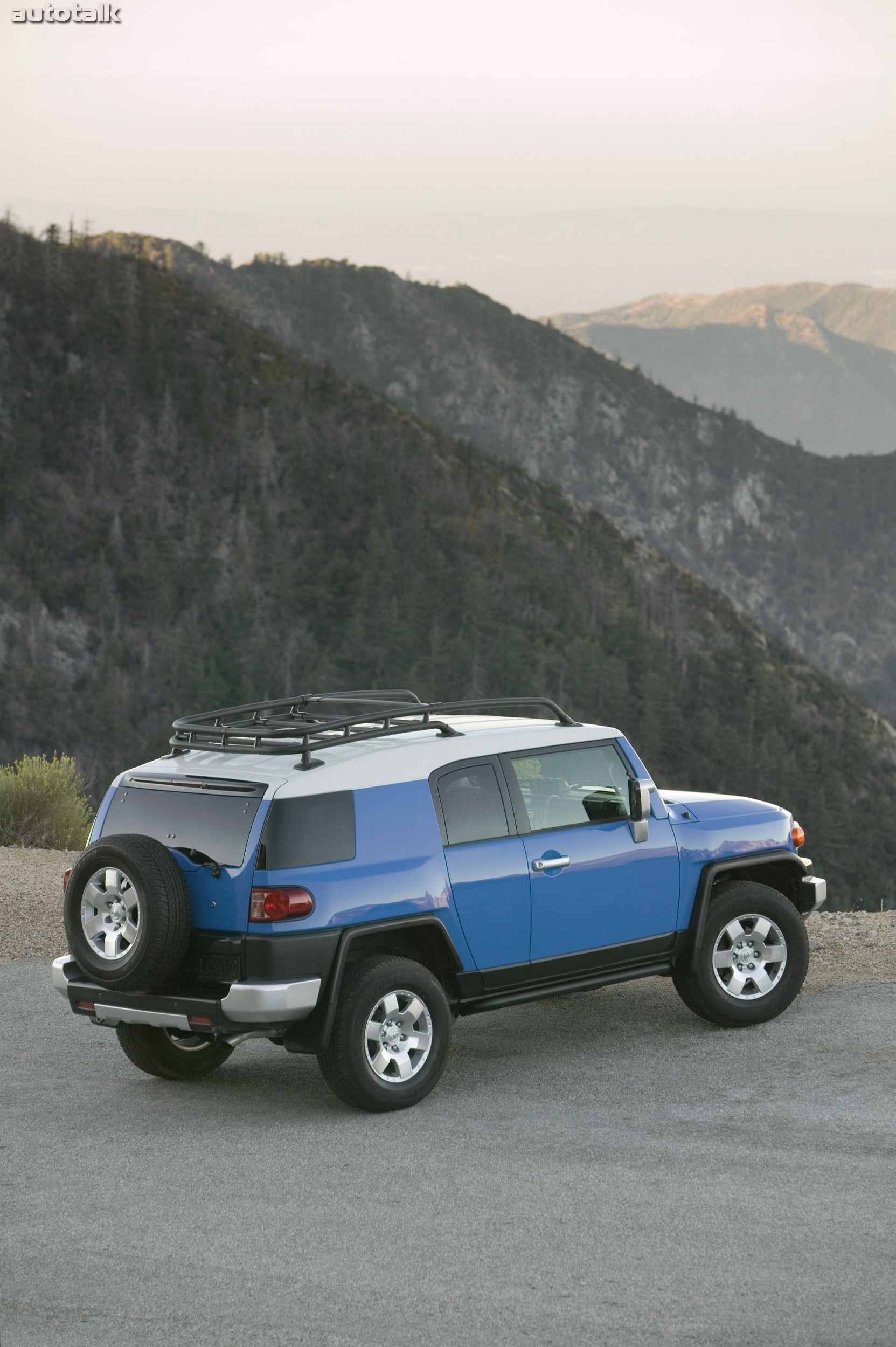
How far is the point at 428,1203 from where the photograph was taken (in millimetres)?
5816

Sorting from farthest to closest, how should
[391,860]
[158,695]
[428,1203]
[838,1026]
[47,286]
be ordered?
[47,286] < [158,695] < [838,1026] < [391,860] < [428,1203]

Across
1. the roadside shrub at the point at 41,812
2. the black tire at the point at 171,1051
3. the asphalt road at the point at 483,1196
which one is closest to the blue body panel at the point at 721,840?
the asphalt road at the point at 483,1196

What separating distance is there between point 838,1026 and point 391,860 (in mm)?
3118

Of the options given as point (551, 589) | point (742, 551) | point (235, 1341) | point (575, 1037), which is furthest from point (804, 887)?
point (742, 551)

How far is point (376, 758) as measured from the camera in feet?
23.6

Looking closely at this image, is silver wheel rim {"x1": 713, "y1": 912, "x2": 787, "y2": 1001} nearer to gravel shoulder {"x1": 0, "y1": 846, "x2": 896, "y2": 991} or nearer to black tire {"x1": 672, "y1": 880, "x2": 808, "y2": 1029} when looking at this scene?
black tire {"x1": 672, "y1": 880, "x2": 808, "y2": 1029}

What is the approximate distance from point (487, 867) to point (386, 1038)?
3.29ft

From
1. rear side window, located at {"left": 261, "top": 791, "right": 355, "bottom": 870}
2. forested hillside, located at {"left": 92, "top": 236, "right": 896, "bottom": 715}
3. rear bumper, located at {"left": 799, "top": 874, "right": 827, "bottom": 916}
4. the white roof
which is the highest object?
forested hillside, located at {"left": 92, "top": 236, "right": 896, "bottom": 715}

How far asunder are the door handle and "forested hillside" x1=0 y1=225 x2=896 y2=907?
200ft

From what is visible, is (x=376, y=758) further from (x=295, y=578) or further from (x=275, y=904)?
(x=295, y=578)

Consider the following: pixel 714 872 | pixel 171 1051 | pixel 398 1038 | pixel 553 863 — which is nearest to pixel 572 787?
pixel 553 863

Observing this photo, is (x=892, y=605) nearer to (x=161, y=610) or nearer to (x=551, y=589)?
(x=551, y=589)

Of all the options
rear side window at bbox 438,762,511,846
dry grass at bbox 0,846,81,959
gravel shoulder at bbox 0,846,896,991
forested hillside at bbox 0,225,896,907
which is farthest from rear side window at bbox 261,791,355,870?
forested hillside at bbox 0,225,896,907

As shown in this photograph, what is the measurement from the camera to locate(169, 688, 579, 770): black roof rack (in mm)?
7297
